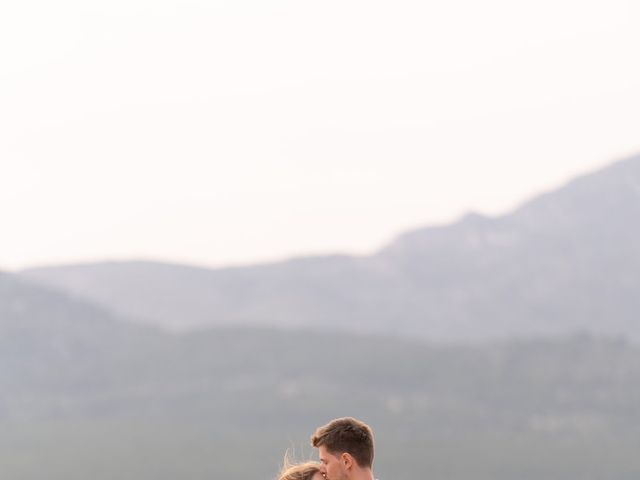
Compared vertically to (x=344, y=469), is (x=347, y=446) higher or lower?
higher

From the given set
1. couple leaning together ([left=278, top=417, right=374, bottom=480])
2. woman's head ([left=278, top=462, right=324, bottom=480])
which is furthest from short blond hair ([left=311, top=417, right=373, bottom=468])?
woman's head ([left=278, top=462, right=324, bottom=480])

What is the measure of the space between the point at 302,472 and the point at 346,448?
0.68 meters

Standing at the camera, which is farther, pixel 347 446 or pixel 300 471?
pixel 300 471

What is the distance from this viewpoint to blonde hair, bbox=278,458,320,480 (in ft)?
32.3

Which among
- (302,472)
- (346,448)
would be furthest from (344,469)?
(302,472)

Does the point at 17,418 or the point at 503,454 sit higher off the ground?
Answer: the point at 17,418

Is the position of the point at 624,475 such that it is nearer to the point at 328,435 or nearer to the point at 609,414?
the point at 609,414

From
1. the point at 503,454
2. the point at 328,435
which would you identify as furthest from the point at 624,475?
the point at 328,435

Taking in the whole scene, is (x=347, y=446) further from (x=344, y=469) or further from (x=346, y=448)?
(x=344, y=469)

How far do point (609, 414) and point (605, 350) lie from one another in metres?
16.4

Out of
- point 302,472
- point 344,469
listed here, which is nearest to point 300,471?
point 302,472

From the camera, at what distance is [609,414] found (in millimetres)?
178000

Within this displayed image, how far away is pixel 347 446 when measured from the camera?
9.41 metres

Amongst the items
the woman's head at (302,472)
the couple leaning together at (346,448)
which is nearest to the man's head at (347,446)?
the couple leaning together at (346,448)
